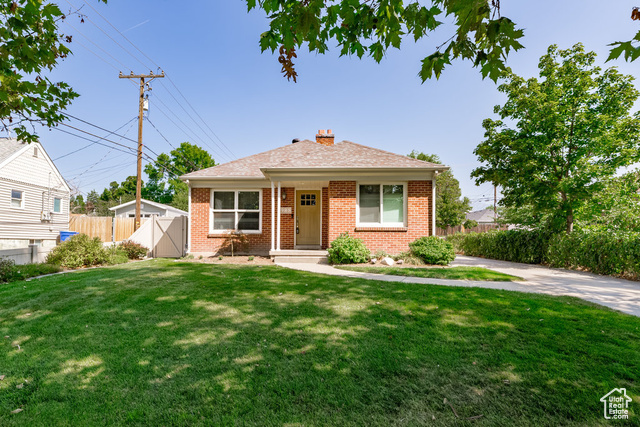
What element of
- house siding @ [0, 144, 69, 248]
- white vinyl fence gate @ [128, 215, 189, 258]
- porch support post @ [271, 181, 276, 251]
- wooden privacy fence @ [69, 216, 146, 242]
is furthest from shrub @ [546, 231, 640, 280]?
house siding @ [0, 144, 69, 248]

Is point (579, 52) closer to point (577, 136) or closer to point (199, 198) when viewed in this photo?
point (577, 136)

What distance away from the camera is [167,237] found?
1262cm

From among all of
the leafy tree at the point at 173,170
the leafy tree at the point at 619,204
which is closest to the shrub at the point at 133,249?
the leafy tree at the point at 619,204

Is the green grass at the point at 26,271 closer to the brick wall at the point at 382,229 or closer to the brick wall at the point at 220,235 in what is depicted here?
the brick wall at the point at 220,235

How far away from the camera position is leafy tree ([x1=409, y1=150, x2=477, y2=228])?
1025 inches

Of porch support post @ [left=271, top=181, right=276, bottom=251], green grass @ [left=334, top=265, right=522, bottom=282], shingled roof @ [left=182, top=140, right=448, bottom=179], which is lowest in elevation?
green grass @ [left=334, top=265, right=522, bottom=282]

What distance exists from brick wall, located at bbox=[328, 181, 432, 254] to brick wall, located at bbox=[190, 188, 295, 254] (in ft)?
7.01

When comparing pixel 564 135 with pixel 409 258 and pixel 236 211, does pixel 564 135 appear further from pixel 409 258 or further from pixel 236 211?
pixel 236 211

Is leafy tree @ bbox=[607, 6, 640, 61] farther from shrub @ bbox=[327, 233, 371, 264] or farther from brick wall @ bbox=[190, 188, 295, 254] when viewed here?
brick wall @ bbox=[190, 188, 295, 254]

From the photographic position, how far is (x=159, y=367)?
269 cm

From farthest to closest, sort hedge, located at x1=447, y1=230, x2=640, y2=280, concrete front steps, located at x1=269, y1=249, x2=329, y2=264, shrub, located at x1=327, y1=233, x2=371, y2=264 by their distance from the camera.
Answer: concrete front steps, located at x1=269, y1=249, x2=329, y2=264 < shrub, located at x1=327, y1=233, x2=371, y2=264 < hedge, located at x1=447, y1=230, x2=640, y2=280

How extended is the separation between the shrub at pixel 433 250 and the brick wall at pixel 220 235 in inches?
198

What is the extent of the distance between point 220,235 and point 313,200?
13.6 ft

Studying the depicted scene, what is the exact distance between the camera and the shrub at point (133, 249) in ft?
36.7
